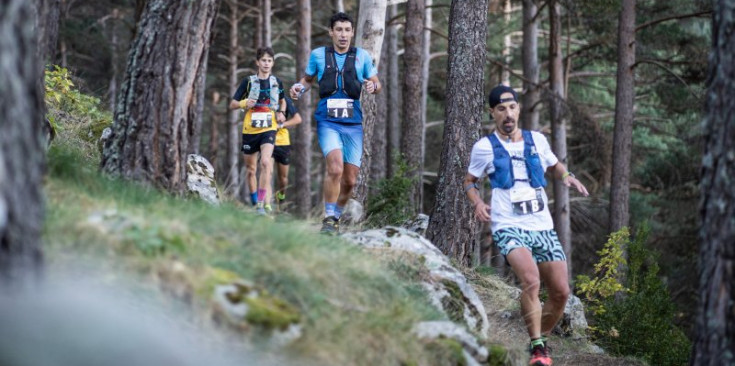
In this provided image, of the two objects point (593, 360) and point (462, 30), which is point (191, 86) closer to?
point (462, 30)

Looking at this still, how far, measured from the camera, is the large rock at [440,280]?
742 cm

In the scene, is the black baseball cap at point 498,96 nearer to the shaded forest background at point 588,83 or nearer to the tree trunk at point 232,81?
the shaded forest background at point 588,83

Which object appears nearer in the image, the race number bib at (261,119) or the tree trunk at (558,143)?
the race number bib at (261,119)

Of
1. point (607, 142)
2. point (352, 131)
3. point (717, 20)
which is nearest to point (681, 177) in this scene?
point (607, 142)

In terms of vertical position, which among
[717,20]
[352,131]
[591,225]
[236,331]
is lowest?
[591,225]

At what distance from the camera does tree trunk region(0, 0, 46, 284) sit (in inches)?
174

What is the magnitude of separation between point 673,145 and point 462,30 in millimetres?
19375

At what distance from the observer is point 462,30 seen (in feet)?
36.1

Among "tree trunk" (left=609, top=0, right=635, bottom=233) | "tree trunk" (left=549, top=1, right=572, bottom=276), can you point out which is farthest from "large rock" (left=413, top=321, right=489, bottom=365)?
"tree trunk" (left=549, top=1, right=572, bottom=276)

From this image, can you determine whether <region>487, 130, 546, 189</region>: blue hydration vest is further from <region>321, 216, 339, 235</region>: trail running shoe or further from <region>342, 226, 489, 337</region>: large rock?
<region>321, 216, 339, 235</region>: trail running shoe

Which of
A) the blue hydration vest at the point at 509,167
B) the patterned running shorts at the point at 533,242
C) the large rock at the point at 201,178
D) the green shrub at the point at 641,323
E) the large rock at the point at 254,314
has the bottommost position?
the green shrub at the point at 641,323

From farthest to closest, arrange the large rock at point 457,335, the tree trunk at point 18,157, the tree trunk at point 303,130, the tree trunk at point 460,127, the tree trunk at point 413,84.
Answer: the tree trunk at point 303,130 < the tree trunk at point 413,84 < the tree trunk at point 460,127 < the large rock at point 457,335 < the tree trunk at point 18,157

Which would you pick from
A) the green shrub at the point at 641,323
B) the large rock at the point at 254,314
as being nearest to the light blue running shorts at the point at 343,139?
the large rock at the point at 254,314

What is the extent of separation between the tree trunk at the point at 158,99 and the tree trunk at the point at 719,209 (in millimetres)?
4088
